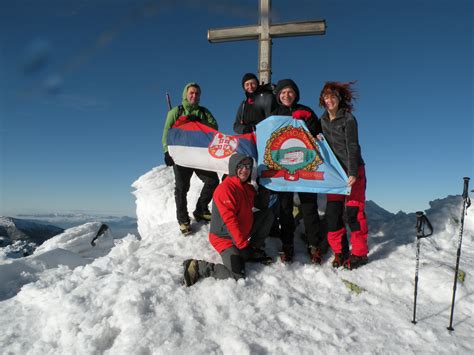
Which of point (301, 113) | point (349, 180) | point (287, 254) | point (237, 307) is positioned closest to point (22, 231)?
point (287, 254)

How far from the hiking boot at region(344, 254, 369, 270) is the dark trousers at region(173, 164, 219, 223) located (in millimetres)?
2810

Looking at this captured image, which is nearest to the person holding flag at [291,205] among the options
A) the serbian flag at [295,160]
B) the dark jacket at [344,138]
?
the serbian flag at [295,160]

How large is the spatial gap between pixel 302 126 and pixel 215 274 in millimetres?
2833

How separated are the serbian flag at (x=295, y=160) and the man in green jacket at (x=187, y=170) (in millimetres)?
1324

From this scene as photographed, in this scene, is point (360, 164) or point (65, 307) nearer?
point (65, 307)

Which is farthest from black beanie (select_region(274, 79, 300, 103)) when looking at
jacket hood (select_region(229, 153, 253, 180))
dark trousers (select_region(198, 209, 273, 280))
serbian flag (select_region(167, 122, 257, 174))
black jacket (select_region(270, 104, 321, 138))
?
dark trousers (select_region(198, 209, 273, 280))

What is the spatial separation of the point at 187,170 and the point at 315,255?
284 centimetres

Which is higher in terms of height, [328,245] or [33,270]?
[328,245]

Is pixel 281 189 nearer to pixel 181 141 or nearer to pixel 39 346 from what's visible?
pixel 181 141

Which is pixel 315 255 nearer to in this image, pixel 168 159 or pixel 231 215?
pixel 231 215

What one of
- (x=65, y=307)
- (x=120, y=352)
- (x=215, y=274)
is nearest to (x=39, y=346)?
(x=65, y=307)

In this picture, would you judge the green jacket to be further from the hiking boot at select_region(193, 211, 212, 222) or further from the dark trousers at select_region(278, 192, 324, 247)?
the dark trousers at select_region(278, 192, 324, 247)

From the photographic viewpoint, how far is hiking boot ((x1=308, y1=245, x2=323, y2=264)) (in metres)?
4.87

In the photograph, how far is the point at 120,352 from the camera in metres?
2.82
